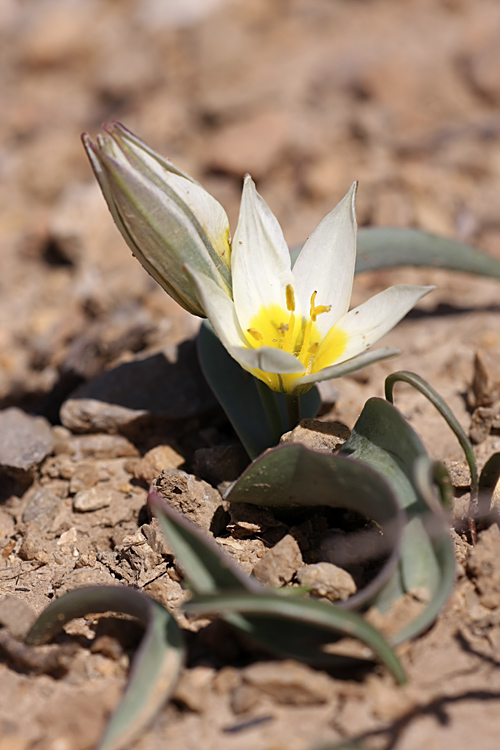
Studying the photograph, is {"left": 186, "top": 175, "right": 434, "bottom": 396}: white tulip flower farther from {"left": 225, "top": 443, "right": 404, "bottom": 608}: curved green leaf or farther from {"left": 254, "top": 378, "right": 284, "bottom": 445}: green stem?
{"left": 225, "top": 443, "right": 404, "bottom": 608}: curved green leaf

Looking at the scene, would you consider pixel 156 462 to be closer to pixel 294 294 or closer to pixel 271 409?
pixel 271 409

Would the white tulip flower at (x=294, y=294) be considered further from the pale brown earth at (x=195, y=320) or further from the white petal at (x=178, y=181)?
the pale brown earth at (x=195, y=320)

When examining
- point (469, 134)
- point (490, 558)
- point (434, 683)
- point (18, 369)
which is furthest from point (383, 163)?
point (434, 683)

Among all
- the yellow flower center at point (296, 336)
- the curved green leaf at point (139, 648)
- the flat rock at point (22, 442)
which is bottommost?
the flat rock at point (22, 442)

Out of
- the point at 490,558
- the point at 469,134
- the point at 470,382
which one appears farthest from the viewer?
the point at 469,134

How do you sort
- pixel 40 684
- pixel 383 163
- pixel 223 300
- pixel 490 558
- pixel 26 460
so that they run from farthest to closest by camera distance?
pixel 383 163 → pixel 26 460 → pixel 223 300 → pixel 490 558 → pixel 40 684

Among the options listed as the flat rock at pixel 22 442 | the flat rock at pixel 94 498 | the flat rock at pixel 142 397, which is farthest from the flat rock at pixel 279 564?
the flat rock at pixel 22 442

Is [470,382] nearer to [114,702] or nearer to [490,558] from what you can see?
[490,558]

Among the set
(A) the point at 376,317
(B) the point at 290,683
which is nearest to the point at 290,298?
(A) the point at 376,317
